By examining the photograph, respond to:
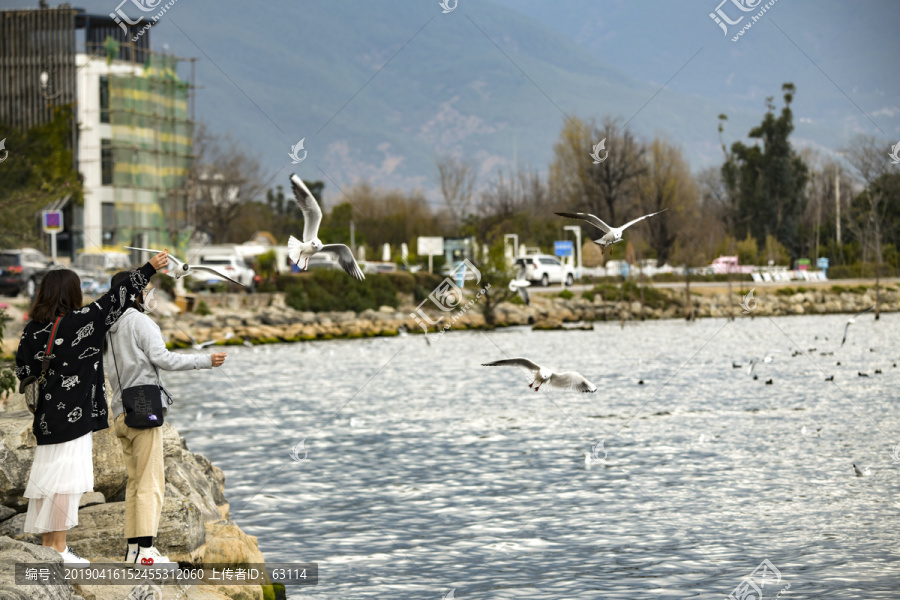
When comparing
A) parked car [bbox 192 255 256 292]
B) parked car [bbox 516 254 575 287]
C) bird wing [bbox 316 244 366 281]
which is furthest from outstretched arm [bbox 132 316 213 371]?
parked car [bbox 516 254 575 287]

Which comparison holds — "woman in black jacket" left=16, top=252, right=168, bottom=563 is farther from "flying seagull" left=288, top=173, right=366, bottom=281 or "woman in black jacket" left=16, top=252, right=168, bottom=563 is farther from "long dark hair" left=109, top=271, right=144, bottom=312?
"flying seagull" left=288, top=173, right=366, bottom=281

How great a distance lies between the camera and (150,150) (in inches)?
2345

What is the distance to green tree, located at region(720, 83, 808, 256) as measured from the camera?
239 ft

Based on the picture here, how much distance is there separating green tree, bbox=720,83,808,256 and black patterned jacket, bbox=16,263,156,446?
2769 inches

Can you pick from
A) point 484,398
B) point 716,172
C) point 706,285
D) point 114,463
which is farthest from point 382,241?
point 114,463

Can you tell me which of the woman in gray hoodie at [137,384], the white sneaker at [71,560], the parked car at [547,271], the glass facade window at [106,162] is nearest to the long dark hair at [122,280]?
the woman in gray hoodie at [137,384]

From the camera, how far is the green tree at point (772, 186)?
72.8 metres

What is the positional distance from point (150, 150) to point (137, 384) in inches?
2210

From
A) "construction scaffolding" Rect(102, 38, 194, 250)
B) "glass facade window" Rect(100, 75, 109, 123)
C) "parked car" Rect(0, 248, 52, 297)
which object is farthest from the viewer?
"construction scaffolding" Rect(102, 38, 194, 250)

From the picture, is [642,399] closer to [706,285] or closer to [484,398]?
[484,398]

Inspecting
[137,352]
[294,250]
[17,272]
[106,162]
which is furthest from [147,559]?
[106,162]

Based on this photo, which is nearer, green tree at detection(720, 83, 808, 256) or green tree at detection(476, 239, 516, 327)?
green tree at detection(476, 239, 516, 327)

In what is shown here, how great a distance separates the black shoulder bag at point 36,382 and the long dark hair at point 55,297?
0.23 ft

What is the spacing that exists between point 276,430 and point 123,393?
14253 millimetres
